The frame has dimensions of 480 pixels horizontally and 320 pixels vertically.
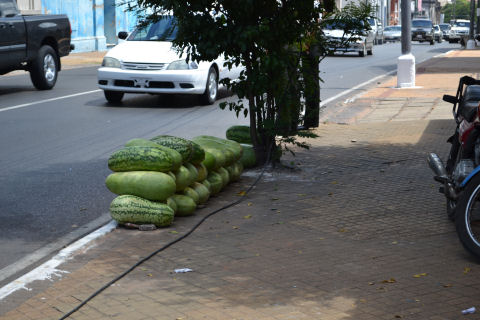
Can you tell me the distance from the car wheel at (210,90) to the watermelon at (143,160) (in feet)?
29.1

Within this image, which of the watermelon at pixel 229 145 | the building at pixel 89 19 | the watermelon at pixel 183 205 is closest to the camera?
the watermelon at pixel 183 205

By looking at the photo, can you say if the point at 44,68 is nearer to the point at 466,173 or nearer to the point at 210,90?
the point at 210,90

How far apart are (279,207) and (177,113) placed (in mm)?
7499

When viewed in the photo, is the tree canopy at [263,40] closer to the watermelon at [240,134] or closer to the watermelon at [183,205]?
the watermelon at [240,134]

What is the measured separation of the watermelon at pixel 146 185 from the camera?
6.71 m

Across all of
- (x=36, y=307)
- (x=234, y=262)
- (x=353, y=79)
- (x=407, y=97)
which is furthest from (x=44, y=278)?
(x=353, y=79)

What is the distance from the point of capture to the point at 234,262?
5668 mm

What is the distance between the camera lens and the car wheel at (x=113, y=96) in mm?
15820

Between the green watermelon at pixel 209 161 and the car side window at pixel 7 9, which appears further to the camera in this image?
the car side window at pixel 7 9

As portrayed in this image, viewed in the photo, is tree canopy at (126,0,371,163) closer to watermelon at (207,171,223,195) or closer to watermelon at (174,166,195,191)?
watermelon at (207,171,223,195)

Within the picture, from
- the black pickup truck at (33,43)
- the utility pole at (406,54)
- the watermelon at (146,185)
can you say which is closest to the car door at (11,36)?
the black pickup truck at (33,43)

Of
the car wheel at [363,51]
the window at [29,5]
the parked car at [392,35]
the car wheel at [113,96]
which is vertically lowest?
the car wheel at [113,96]

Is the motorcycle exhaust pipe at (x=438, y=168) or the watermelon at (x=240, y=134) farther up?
the watermelon at (x=240, y=134)

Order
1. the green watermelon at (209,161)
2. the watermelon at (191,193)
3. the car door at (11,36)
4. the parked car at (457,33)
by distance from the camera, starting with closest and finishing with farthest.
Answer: the watermelon at (191,193) → the green watermelon at (209,161) → the car door at (11,36) → the parked car at (457,33)
